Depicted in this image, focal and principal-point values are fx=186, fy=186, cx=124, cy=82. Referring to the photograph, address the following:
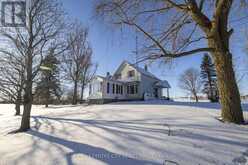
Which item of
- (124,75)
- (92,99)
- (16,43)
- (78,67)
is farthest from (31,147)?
(124,75)

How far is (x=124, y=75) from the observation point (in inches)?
1123

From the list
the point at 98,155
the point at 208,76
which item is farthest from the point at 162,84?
the point at 98,155

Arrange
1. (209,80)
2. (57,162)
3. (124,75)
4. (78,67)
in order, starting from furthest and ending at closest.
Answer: (209,80), (124,75), (78,67), (57,162)

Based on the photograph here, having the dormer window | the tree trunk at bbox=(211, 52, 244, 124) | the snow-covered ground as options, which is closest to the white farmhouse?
the dormer window

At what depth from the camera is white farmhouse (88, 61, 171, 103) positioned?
23.4 meters

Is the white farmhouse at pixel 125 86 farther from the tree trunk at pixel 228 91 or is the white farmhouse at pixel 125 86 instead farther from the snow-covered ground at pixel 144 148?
the snow-covered ground at pixel 144 148

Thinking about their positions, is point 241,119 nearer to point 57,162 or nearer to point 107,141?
point 107,141

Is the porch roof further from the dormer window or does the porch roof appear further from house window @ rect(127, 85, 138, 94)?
the dormer window

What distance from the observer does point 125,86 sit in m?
27.7

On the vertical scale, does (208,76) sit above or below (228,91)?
above

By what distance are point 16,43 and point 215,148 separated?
9.90m

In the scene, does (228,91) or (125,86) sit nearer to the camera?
(228,91)

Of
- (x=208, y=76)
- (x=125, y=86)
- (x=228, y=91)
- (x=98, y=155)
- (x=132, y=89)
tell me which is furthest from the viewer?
(x=208, y=76)

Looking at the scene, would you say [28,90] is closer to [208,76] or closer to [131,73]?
[131,73]
